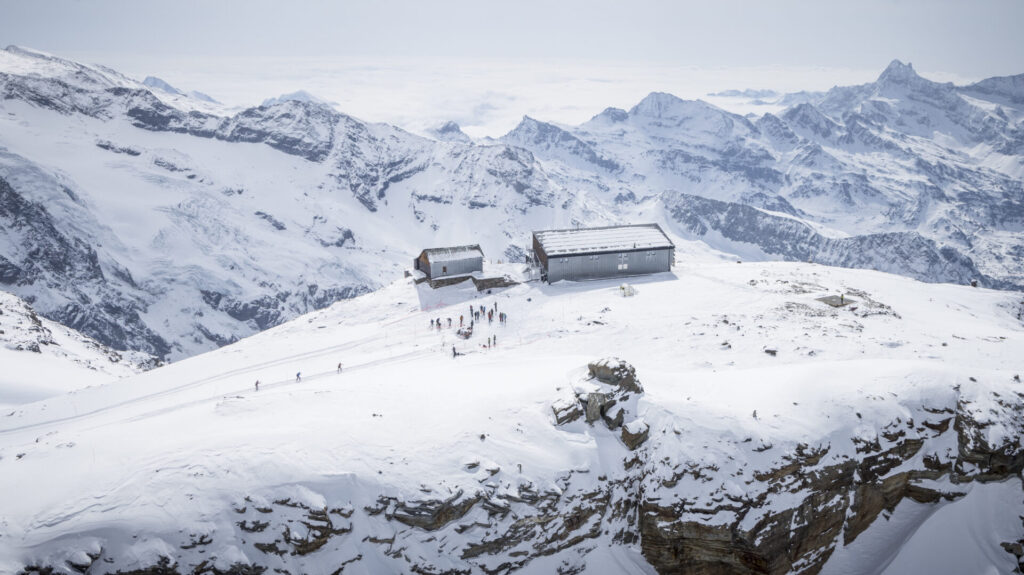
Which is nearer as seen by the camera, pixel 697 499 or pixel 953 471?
pixel 697 499

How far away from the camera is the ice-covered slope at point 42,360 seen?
53.4 m

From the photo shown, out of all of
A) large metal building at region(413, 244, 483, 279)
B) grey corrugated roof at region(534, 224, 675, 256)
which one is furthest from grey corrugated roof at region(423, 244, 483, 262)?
grey corrugated roof at region(534, 224, 675, 256)

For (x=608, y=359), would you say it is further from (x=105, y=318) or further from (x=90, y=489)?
(x=105, y=318)

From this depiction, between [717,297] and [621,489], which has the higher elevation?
[717,297]

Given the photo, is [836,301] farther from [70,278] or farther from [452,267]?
[70,278]

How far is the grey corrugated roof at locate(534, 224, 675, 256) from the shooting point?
63094 mm

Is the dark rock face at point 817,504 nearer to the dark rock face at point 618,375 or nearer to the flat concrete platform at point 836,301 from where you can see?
the dark rock face at point 618,375

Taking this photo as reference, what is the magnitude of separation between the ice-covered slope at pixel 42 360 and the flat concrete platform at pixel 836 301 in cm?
7264

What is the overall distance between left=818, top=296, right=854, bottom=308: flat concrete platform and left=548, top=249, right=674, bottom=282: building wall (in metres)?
17.9

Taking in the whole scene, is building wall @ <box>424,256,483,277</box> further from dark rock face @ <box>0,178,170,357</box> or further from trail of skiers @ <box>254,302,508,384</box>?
dark rock face @ <box>0,178,170,357</box>

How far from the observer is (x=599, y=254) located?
206 feet

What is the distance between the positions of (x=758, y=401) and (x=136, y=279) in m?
225

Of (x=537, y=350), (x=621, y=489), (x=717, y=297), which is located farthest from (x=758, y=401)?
(x=717, y=297)

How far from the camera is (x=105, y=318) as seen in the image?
180000 mm
